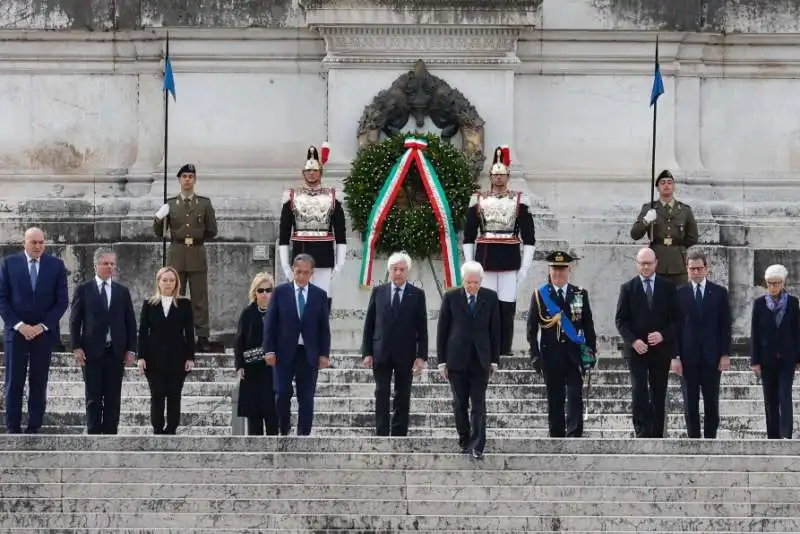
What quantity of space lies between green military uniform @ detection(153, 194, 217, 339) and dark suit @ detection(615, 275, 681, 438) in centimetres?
575

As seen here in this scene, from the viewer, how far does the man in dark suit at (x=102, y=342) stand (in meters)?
22.0

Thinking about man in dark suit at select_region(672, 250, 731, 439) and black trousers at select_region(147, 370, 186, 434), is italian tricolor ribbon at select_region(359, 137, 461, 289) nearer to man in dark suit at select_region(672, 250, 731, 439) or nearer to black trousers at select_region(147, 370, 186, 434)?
man in dark suit at select_region(672, 250, 731, 439)

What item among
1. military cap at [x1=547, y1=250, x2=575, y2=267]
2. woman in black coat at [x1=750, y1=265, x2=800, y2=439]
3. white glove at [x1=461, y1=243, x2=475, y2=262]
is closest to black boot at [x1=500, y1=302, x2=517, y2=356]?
white glove at [x1=461, y1=243, x2=475, y2=262]

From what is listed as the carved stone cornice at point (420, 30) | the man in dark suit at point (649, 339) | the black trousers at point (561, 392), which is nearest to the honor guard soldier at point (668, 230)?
the carved stone cornice at point (420, 30)

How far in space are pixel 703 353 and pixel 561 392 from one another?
1403 millimetres

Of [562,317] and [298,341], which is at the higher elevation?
[562,317]

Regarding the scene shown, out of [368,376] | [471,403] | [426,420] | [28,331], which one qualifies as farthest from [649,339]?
[28,331]

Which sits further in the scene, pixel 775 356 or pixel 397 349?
pixel 775 356

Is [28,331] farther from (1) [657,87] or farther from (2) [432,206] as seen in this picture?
(1) [657,87]

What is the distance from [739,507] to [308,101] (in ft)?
35.8

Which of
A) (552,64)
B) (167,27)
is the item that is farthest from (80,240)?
(552,64)

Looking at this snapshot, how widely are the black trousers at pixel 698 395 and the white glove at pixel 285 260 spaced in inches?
192

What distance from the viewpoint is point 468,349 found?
69.0ft

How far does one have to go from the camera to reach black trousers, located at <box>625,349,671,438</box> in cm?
2192
